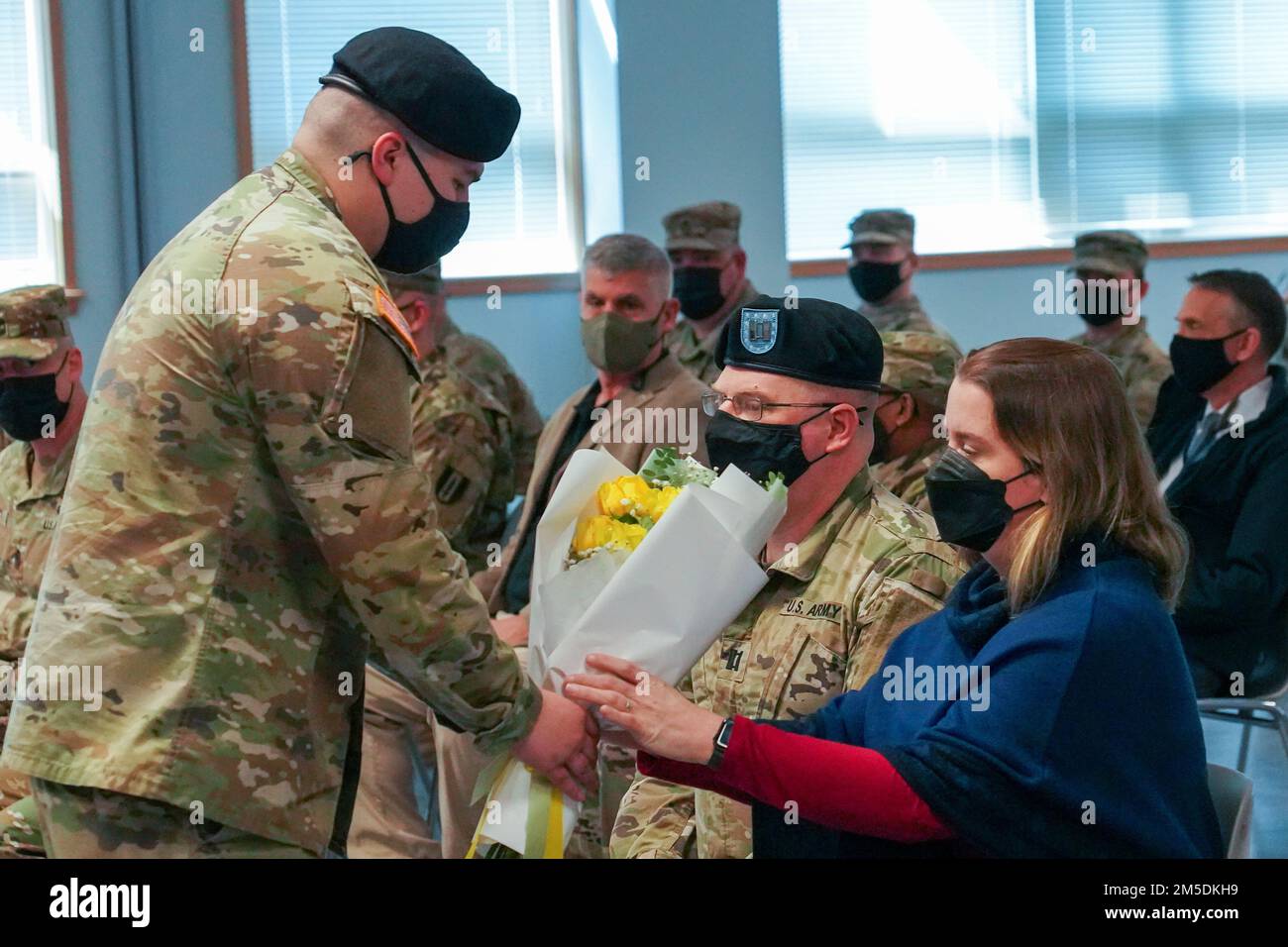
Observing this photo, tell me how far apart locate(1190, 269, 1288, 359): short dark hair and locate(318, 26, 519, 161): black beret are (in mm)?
2758

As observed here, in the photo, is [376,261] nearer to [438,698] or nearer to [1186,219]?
[438,698]

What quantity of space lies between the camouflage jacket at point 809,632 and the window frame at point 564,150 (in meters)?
4.48

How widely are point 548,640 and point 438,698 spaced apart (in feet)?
0.65

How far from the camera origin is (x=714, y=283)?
527 centimetres

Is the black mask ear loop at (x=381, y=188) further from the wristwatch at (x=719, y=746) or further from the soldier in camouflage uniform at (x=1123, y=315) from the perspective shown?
the soldier in camouflage uniform at (x=1123, y=315)

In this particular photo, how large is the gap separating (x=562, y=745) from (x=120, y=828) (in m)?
0.59

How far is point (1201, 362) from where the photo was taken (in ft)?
13.3

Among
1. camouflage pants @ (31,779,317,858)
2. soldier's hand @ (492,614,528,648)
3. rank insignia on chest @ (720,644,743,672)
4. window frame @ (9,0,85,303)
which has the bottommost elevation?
soldier's hand @ (492,614,528,648)

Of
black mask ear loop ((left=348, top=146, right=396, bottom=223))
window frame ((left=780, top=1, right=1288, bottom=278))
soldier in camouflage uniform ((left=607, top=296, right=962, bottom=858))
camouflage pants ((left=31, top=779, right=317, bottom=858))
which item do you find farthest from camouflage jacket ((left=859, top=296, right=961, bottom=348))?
camouflage pants ((left=31, top=779, right=317, bottom=858))

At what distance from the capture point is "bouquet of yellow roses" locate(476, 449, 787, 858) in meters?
1.94

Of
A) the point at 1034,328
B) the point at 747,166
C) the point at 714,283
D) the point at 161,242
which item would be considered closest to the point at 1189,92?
the point at 1034,328

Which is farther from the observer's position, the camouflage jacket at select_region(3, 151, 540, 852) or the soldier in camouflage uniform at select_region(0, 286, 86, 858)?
the soldier in camouflage uniform at select_region(0, 286, 86, 858)

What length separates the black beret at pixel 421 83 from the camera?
1952mm

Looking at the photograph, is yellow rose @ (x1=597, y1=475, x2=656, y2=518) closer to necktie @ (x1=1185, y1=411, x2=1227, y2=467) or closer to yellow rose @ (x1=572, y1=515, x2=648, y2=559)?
yellow rose @ (x1=572, y1=515, x2=648, y2=559)
